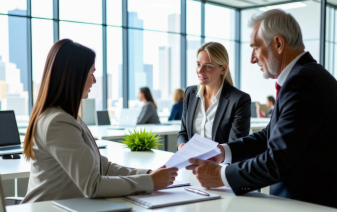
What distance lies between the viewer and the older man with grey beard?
139 cm

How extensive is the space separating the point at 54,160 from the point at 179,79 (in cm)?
923

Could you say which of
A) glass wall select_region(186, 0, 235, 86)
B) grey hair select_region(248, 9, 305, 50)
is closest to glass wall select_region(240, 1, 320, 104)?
glass wall select_region(186, 0, 235, 86)

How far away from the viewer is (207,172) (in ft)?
5.46

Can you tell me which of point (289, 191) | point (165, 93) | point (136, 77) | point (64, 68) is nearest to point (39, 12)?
point (136, 77)

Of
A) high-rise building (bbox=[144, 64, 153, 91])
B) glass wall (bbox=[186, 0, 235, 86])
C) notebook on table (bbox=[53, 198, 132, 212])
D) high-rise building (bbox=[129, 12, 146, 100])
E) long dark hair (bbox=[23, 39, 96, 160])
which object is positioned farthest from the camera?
glass wall (bbox=[186, 0, 235, 86])

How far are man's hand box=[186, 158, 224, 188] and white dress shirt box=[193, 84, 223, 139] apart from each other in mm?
1038

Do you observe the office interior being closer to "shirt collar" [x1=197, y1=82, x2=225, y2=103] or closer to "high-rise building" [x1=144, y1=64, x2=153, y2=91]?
"high-rise building" [x1=144, y1=64, x2=153, y2=91]

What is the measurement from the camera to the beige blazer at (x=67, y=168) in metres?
1.40

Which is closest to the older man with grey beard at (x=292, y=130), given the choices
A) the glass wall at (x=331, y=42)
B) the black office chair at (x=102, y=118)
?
the black office chair at (x=102, y=118)

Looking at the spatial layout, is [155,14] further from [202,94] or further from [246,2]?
[202,94]

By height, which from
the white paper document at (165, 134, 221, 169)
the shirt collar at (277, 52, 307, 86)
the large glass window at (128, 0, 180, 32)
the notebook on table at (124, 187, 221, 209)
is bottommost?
the notebook on table at (124, 187, 221, 209)

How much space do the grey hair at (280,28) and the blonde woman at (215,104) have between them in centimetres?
105

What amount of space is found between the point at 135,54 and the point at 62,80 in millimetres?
8146

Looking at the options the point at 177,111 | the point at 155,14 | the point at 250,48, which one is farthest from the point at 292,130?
the point at 250,48
